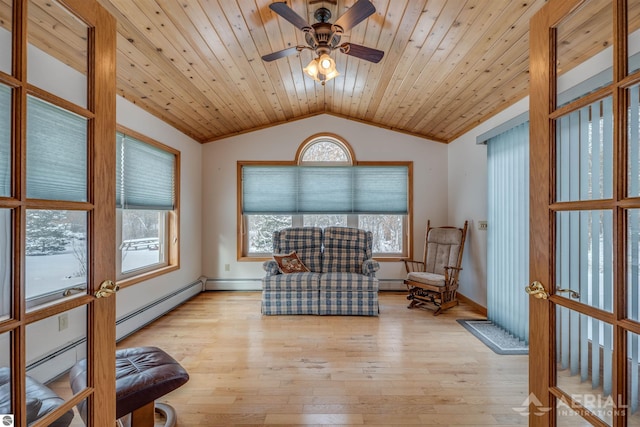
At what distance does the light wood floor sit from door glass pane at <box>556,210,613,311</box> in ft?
4.12

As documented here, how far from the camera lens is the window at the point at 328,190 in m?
5.27

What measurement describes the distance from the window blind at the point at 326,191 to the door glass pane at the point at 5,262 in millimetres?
4340

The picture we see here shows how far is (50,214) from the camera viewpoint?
3.57 ft

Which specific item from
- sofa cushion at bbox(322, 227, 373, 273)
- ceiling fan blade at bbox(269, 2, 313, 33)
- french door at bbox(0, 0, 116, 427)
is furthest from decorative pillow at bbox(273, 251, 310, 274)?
french door at bbox(0, 0, 116, 427)

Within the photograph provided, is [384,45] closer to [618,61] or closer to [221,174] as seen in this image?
[618,61]

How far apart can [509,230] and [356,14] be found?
8.52 ft

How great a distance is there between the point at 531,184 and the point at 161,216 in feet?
13.8

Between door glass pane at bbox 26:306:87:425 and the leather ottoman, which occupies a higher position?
door glass pane at bbox 26:306:87:425

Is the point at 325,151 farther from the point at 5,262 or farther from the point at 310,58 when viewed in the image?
the point at 5,262

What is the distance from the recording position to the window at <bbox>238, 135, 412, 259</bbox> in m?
5.27

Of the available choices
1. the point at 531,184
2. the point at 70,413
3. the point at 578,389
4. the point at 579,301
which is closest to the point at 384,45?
the point at 531,184

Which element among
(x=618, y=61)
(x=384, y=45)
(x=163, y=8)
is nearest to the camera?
(x=618, y=61)
